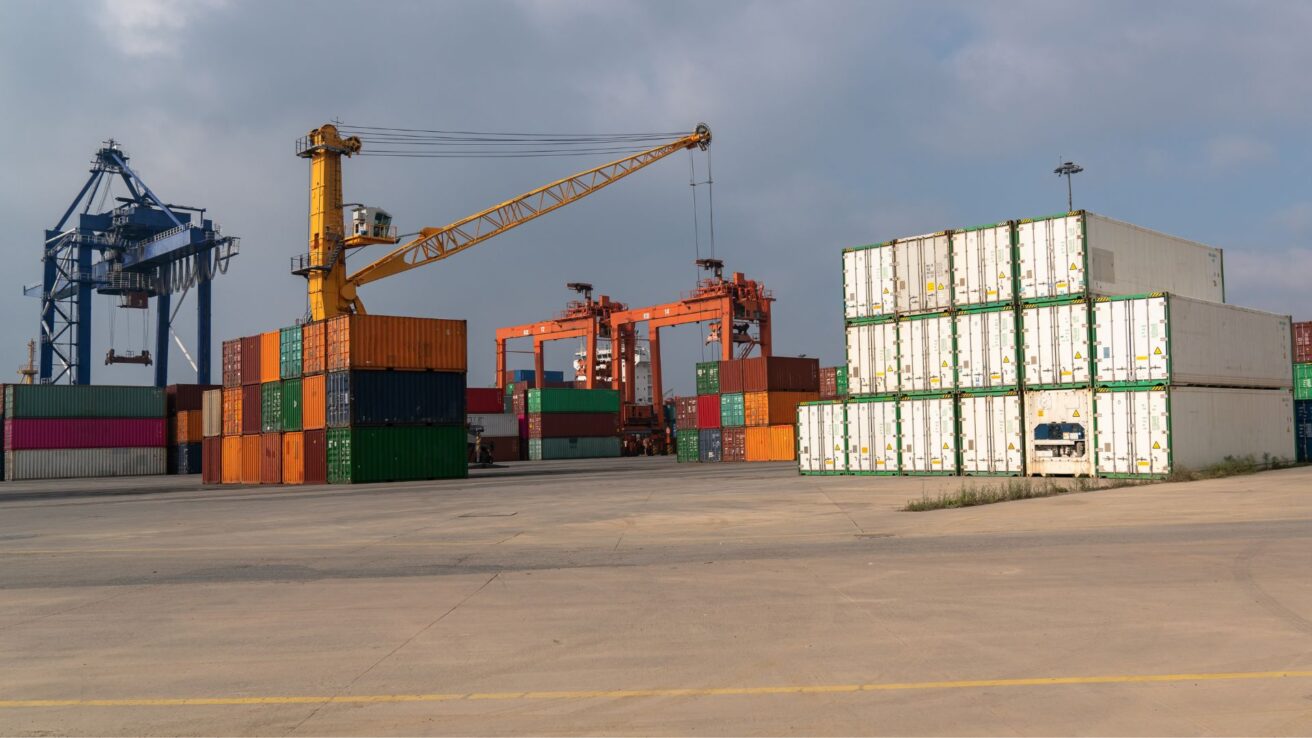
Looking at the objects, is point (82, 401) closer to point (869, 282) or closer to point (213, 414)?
point (213, 414)

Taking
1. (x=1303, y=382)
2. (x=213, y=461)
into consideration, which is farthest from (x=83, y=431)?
(x=1303, y=382)

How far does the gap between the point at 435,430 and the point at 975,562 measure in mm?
33500

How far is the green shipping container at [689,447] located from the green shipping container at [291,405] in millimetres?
25914

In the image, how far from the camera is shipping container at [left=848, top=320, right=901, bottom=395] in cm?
3288

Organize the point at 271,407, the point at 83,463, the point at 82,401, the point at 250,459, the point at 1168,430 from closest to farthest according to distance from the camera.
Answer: the point at 1168,430 < the point at 271,407 < the point at 250,459 < the point at 83,463 < the point at 82,401

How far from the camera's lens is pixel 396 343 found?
41281 mm

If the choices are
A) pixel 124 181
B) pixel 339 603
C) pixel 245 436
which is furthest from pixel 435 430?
pixel 124 181

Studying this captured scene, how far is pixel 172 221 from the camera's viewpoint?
80625 mm

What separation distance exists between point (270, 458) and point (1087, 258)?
114ft

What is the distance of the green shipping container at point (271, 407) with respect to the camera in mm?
43812

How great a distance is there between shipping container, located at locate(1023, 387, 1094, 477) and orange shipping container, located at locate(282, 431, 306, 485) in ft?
→ 95.8

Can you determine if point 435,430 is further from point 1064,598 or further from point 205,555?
point 1064,598

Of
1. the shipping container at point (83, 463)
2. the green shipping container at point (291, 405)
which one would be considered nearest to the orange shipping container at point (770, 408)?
the green shipping container at point (291, 405)

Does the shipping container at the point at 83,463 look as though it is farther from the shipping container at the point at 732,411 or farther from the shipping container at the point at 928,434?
the shipping container at the point at 928,434
